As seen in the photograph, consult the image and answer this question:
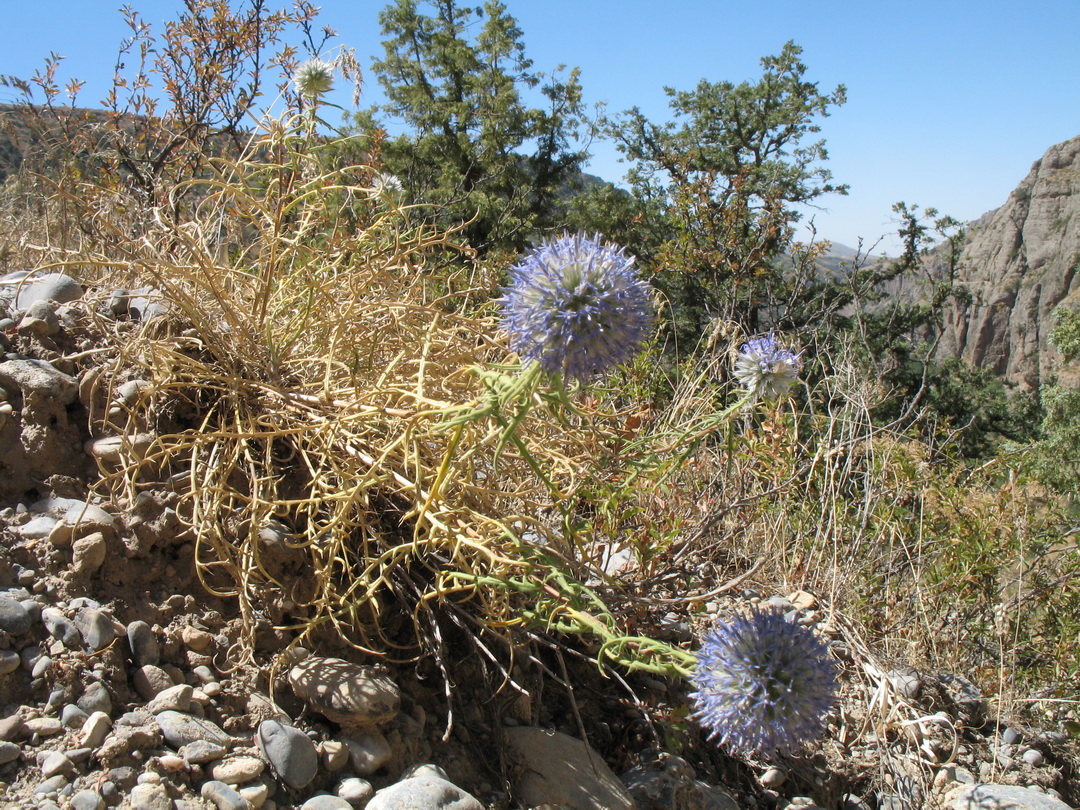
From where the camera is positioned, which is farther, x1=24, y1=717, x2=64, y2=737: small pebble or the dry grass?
the dry grass

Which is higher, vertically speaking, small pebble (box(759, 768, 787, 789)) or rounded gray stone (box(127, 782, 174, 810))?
rounded gray stone (box(127, 782, 174, 810))

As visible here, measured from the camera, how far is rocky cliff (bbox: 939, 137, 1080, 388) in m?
42.7

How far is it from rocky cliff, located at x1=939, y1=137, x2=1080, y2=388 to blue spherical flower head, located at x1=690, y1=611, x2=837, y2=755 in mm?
43864

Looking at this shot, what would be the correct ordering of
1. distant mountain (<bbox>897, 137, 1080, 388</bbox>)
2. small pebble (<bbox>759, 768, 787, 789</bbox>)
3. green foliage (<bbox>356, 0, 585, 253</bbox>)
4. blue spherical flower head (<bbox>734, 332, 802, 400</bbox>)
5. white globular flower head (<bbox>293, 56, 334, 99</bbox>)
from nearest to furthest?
1. blue spherical flower head (<bbox>734, 332, 802, 400</bbox>)
2. small pebble (<bbox>759, 768, 787, 789</bbox>)
3. white globular flower head (<bbox>293, 56, 334, 99</bbox>)
4. green foliage (<bbox>356, 0, 585, 253</bbox>)
5. distant mountain (<bbox>897, 137, 1080, 388</bbox>)

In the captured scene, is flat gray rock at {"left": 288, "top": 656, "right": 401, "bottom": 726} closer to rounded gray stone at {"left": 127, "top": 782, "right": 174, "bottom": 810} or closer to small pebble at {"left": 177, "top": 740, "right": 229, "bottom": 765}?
small pebble at {"left": 177, "top": 740, "right": 229, "bottom": 765}

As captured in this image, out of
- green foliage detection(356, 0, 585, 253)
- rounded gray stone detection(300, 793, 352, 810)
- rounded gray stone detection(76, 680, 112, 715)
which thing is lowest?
rounded gray stone detection(300, 793, 352, 810)

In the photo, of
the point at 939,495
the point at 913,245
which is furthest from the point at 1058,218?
the point at 939,495

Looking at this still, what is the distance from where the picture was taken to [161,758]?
158 cm

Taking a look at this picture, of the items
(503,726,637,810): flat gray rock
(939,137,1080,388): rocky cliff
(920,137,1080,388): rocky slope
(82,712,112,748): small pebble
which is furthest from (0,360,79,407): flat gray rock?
(939,137,1080,388): rocky cliff

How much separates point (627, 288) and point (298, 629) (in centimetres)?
133

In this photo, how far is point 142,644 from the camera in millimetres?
1830

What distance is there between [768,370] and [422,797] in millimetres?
1454

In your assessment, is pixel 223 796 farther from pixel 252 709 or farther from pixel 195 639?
pixel 195 639

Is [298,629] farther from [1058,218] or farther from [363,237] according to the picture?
[1058,218]
